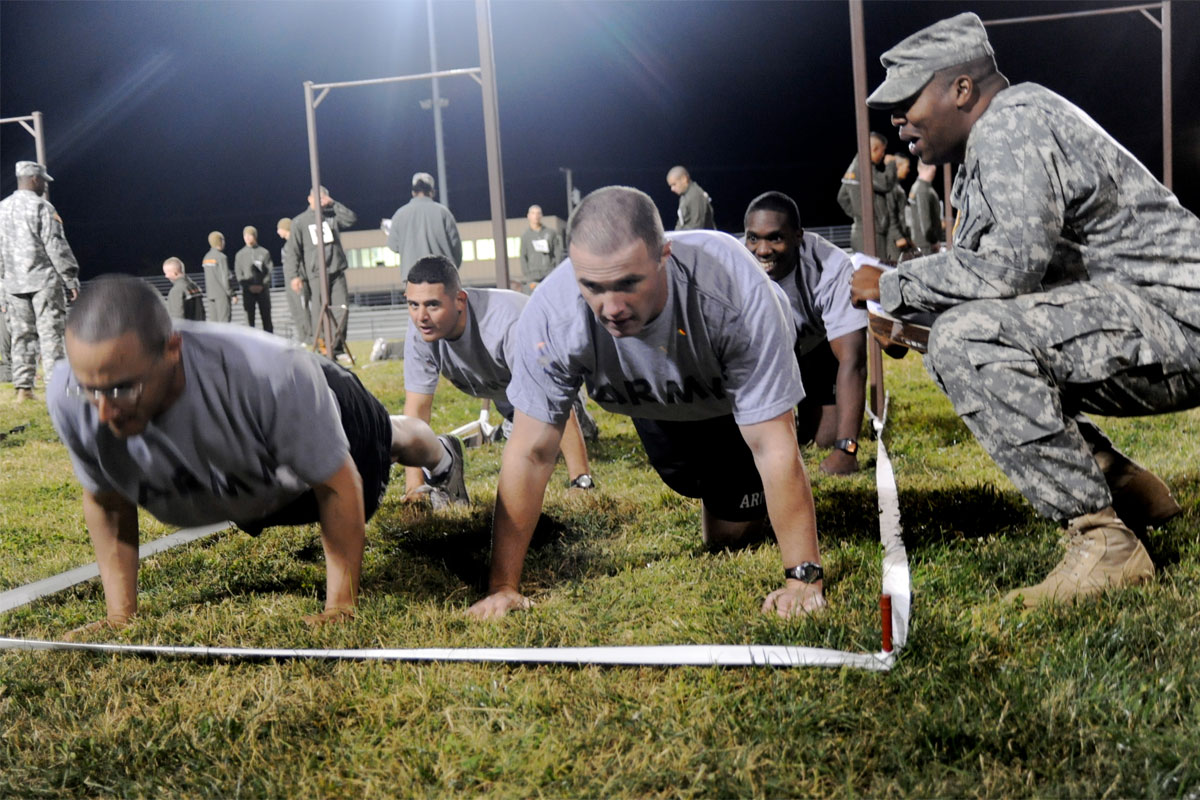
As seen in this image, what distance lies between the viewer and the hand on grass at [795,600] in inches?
118

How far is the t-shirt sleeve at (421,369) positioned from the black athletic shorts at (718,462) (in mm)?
1896

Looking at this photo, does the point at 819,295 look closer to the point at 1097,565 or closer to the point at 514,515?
the point at 1097,565

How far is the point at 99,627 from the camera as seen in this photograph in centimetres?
333

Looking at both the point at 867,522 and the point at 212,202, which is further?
the point at 212,202

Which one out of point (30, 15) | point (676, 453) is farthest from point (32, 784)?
point (30, 15)

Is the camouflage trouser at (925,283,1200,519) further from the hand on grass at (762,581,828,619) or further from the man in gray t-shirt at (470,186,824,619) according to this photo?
the hand on grass at (762,581,828,619)

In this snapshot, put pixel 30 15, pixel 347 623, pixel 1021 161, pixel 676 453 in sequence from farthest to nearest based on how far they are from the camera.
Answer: pixel 30 15
pixel 676 453
pixel 347 623
pixel 1021 161

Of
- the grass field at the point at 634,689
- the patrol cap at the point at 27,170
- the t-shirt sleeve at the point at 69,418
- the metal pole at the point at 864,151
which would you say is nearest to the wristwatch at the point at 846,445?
the grass field at the point at 634,689

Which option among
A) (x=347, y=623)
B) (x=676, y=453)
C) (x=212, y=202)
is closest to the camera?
(x=347, y=623)

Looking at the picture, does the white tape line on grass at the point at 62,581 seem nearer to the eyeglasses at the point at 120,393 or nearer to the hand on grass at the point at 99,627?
the hand on grass at the point at 99,627

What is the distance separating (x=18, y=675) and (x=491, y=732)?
1.55m

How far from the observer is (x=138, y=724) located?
99.9 inches

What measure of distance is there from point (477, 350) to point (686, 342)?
2394 millimetres

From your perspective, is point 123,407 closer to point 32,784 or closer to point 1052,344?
point 32,784
